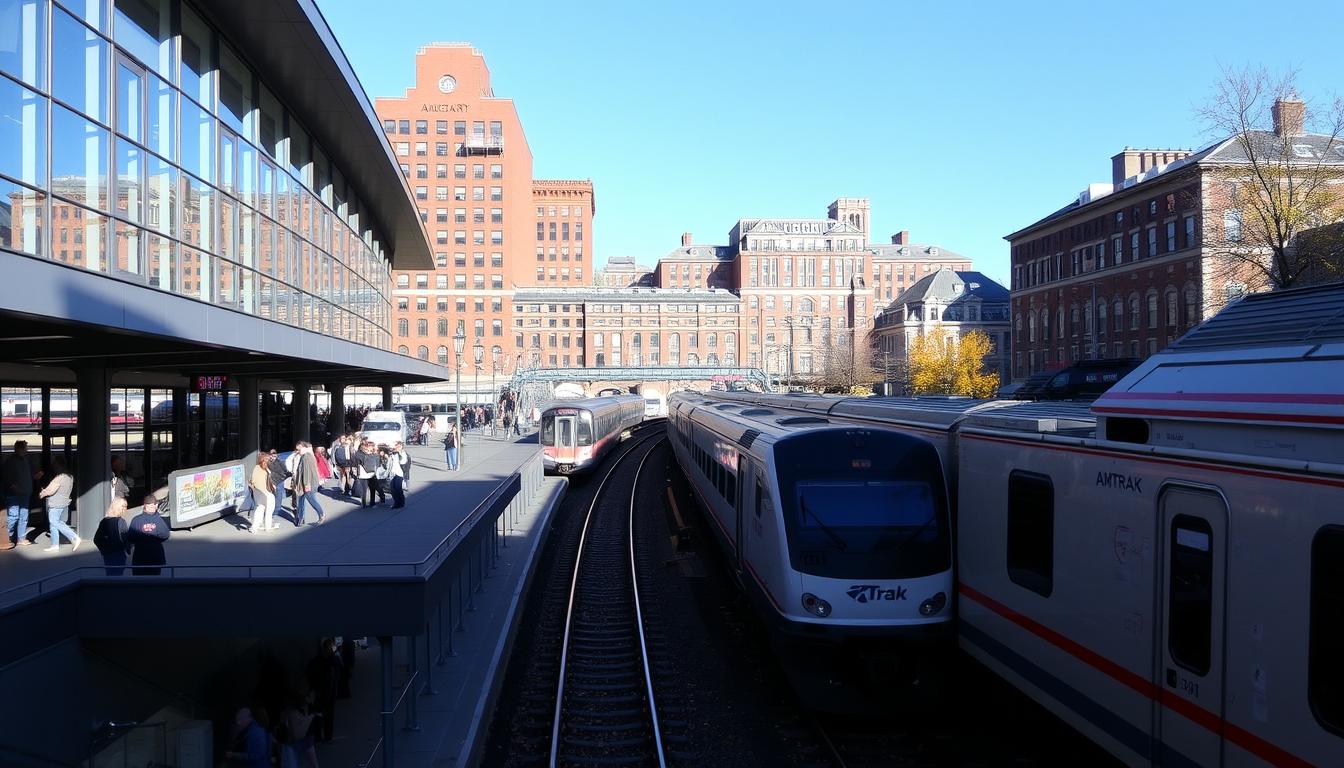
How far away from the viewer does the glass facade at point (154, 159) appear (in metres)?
9.86

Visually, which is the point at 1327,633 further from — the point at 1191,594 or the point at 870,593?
the point at 870,593

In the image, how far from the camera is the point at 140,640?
10.7m

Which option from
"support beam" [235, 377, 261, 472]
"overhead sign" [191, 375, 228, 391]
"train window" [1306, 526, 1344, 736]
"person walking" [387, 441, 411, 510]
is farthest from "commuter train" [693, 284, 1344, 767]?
"support beam" [235, 377, 261, 472]

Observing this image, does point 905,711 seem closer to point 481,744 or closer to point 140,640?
point 481,744

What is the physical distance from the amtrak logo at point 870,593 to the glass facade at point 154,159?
9.12 meters

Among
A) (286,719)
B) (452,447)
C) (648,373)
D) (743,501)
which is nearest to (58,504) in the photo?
(286,719)

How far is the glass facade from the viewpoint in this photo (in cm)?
986

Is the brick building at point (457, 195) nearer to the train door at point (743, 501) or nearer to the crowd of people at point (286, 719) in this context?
the train door at point (743, 501)

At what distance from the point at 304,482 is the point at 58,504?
12.1 feet

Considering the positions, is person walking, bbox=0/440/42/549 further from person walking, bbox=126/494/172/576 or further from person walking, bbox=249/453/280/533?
person walking, bbox=126/494/172/576

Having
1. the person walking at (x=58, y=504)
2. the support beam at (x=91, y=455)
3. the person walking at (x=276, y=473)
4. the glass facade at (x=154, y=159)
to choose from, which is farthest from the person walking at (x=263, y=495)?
the glass facade at (x=154, y=159)

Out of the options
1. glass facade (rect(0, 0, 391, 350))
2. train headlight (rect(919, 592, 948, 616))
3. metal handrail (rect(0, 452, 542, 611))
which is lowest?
train headlight (rect(919, 592, 948, 616))

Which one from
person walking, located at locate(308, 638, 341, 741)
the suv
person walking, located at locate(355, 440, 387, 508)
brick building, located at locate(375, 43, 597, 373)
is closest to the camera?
person walking, located at locate(308, 638, 341, 741)

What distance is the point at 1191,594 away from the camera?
20.7ft
